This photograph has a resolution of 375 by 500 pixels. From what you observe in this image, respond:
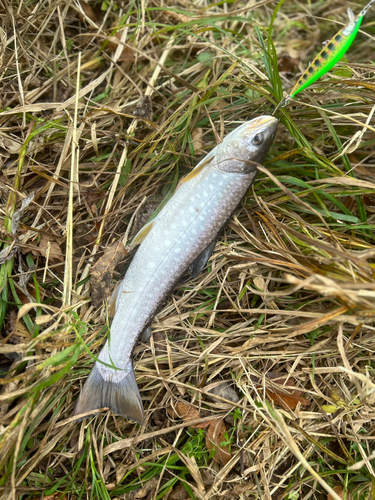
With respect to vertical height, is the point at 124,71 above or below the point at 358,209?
above

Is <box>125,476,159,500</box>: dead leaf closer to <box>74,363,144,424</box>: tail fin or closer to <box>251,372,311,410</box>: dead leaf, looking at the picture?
<box>74,363,144,424</box>: tail fin

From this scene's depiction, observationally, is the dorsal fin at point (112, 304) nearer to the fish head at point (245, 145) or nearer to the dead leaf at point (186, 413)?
the dead leaf at point (186, 413)

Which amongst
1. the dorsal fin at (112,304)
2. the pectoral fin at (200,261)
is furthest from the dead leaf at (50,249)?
the pectoral fin at (200,261)

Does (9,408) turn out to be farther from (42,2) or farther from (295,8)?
(295,8)

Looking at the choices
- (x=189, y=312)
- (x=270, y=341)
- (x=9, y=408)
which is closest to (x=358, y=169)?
(x=270, y=341)

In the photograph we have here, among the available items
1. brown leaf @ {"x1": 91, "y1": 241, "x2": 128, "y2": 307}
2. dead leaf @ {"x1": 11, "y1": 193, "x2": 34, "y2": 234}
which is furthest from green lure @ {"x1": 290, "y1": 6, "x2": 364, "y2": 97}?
dead leaf @ {"x1": 11, "y1": 193, "x2": 34, "y2": 234}

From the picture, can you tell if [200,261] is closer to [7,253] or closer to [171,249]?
[171,249]
